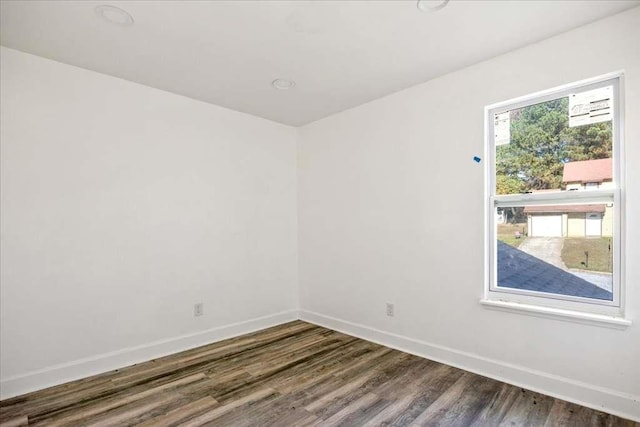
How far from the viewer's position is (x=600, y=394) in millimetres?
2064

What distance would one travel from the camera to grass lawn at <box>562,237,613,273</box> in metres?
2.15

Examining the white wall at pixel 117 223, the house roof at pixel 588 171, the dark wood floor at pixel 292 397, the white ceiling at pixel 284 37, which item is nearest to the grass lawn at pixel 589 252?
the house roof at pixel 588 171

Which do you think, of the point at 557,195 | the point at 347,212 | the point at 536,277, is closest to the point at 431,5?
the point at 557,195

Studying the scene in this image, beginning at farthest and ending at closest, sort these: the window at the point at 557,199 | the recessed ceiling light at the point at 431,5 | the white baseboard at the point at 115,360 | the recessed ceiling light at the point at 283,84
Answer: the recessed ceiling light at the point at 283,84, the white baseboard at the point at 115,360, the window at the point at 557,199, the recessed ceiling light at the point at 431,5

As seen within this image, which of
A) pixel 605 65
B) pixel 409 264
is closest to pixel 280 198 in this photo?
pixel 409 264

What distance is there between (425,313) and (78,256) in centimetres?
298

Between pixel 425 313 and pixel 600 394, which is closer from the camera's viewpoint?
pixel 600 394

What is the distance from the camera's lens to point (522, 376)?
2.36 meters

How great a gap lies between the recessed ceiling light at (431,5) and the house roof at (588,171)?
1.43m

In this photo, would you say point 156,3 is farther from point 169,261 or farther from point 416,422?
point 416,422

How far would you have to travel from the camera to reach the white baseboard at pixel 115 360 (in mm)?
2326

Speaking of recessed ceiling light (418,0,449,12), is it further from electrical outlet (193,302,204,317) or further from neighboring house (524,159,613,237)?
electrical outlet (193,302,204,317)

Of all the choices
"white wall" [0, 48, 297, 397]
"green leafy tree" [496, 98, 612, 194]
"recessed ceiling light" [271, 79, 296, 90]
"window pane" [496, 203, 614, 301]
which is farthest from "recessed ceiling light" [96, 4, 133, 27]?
"window pane" [496, 203, 614, 301]

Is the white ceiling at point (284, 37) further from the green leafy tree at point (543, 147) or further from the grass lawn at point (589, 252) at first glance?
the grass lawn at point (589, 252)
